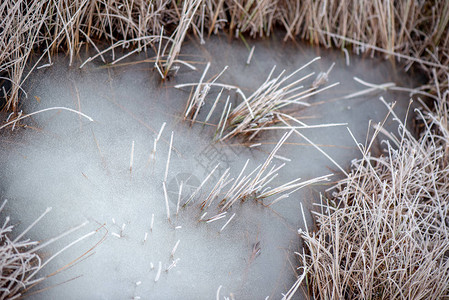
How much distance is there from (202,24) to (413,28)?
891 millimetres

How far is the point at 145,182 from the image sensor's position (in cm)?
125

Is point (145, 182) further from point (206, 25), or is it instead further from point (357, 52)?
point (357, 52)

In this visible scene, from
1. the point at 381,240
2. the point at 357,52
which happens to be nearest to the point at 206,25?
the point at 357,52

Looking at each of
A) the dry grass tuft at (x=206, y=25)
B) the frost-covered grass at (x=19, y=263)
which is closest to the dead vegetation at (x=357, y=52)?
the dry grass tuft at (x=206, y=25)

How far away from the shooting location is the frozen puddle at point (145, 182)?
115cm

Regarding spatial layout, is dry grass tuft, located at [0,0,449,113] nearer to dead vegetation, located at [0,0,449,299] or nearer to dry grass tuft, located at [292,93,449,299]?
dead vegetation, located at [0,0,449,299]

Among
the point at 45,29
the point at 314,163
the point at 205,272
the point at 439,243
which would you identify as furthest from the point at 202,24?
the point at 439,243

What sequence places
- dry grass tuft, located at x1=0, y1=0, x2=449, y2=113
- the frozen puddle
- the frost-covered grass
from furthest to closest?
1. dry grass tuft, located at x1=0, y1=0, x2=449, y2=113
2. the frozen puddle
3. the frost-covered grass

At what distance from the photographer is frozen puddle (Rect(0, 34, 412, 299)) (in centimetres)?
115

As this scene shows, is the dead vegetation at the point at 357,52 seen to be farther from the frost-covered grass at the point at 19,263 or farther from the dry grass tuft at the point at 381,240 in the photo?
the frost-covered grass at the point at 19,263

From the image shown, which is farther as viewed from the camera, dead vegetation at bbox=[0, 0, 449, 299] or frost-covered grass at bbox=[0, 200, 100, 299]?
dead vegetation at bbox=[0, 0, 449, 299]

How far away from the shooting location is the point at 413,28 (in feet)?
5.49

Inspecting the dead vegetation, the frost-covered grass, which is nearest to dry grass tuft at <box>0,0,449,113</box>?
the dead vegetation

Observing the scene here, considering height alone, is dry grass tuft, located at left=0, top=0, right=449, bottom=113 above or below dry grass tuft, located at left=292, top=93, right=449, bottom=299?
above
